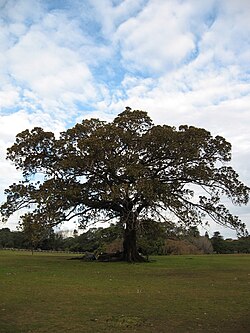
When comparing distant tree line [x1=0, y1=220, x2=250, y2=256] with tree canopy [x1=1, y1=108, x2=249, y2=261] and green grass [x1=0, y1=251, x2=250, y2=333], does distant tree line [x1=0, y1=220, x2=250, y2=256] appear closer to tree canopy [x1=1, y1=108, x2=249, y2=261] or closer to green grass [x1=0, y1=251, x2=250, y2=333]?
tree canopy [x1=1, y1=108, x2=249, y2=261]

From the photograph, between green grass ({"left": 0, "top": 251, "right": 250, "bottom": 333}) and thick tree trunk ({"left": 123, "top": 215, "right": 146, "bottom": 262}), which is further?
thick tree trunk ({"left": 123, "top": 215, "right": 146, "bottom": 262})

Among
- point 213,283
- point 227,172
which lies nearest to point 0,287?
point 213,283

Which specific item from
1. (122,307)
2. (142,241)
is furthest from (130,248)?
(122,307)

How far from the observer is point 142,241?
101 ft

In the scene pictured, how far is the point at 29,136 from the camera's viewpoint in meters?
27.1

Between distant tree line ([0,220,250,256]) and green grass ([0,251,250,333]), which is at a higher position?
distant tree line ([0,220,250,256])

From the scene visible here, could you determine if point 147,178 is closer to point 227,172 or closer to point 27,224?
point 227,172

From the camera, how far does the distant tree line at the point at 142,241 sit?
27250mm

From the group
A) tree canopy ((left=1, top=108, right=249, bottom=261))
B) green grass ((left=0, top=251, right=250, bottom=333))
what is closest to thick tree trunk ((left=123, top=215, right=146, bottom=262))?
tree canopy ((left=1, top=108, right=249, bottom=261))

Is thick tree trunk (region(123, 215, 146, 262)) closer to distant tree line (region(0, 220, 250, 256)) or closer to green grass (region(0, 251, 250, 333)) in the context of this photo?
distant tree line (region(0, 220, 250, 256))

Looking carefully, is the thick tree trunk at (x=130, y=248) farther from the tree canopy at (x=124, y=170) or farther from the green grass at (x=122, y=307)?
the green grass at (x=122, y=307)

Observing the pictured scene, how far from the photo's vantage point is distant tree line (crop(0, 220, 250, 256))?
27.2m

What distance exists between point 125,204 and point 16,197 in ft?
23.8

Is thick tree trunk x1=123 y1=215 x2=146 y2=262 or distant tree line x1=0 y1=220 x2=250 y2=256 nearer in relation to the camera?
distant tree line x1=0 y1=220 x2=250 y2=256
